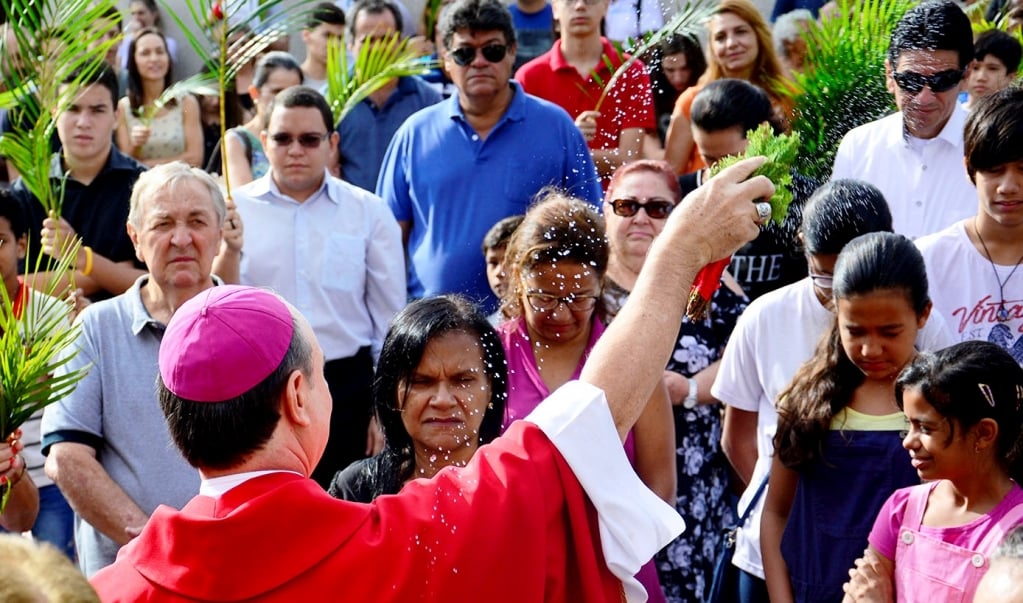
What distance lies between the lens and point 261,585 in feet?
8.21

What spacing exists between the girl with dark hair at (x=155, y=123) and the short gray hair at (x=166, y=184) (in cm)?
333

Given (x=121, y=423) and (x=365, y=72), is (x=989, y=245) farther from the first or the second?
(x=365, y=72)

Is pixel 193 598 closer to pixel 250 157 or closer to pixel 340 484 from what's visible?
pixel 340 484

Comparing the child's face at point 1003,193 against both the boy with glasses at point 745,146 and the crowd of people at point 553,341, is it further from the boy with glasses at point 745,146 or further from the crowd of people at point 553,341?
the boy with glasses at point 745,146

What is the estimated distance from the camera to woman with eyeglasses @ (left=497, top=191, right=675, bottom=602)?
4.65 meters

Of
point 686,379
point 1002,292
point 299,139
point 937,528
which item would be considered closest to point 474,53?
point 299,139

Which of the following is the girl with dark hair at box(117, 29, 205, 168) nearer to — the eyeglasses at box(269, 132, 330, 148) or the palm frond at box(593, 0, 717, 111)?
the eyeglasses at box(269, 132, 330, 148)

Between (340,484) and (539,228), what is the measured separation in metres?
1.14

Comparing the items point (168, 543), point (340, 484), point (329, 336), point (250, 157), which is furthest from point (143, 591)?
point (250, 157)

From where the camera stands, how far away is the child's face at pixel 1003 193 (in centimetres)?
459

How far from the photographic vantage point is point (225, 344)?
2.64 metres

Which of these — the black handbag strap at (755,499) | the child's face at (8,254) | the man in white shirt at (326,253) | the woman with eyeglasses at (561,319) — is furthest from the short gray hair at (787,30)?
the child's face at (8,254)

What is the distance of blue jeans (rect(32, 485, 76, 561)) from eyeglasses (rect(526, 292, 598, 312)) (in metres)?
2.20

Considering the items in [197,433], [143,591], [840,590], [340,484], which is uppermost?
[197,433]
